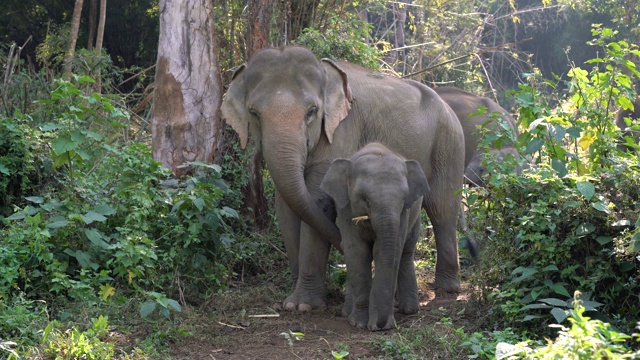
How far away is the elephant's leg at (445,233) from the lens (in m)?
7.45

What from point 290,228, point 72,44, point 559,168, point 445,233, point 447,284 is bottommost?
point 447,284

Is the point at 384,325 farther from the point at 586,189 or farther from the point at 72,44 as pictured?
the point at 72,44

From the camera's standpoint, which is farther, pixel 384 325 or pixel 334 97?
pixel 334 97

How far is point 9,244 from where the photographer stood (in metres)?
5.92

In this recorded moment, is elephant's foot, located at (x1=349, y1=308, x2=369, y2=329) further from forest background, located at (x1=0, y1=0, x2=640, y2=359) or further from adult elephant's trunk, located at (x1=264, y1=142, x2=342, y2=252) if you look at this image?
adult elephant's trunk, located at (x1=264, y1=142, x2=342, y2=252)

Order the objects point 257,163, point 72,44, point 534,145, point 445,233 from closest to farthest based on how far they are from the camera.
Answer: point 534,145
point 445,233
point 257,163
point 72,44

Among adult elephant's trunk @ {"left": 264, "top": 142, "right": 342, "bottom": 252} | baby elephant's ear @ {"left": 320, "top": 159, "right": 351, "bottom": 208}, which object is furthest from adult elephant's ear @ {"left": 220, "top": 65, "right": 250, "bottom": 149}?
baby elephant's ear @ {"left": 320, "top": 159, "right": 351, "bottom": 208}

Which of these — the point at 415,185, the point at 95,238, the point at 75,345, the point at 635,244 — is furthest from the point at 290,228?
the point at 635,244

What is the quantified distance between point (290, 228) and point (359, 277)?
1113 mm

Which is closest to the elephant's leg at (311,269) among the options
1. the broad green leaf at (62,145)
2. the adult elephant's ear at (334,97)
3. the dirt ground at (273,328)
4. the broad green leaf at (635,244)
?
the dirt ground at (273,328)

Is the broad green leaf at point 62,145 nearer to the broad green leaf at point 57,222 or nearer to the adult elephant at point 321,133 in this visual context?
the broad green leaf at point 57,222

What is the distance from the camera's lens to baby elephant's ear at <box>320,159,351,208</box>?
20.4 feet

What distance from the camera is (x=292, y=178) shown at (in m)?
6.43

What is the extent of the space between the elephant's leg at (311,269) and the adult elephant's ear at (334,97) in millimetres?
732
